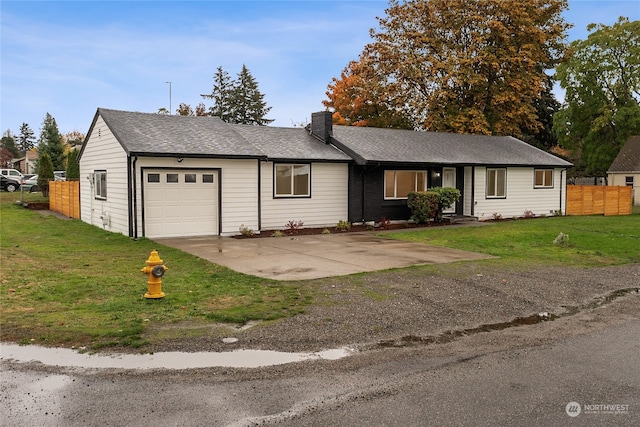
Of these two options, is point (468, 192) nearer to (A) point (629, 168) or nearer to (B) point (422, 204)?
(B) point (422, 204)

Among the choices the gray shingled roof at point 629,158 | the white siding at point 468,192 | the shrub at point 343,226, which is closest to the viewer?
the shrub at point 343,226

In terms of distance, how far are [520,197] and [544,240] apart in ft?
30.9

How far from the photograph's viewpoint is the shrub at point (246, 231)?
17047 mm

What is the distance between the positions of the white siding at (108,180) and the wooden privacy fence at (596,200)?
71.5ft

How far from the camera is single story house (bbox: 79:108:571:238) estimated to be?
1594 centimetres

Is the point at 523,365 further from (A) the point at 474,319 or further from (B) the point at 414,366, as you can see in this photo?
(A) the point at 474,319

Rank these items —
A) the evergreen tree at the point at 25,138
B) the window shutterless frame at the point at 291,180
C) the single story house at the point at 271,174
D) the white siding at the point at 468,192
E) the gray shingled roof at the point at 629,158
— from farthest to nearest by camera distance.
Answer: the evergreen tree at the point at 25,138, the gray shingled roof at the point at 629,158, the white siding at the point at 468,192, the window shutterless frame at the point at 291,180, the single story house at the point at 271,174

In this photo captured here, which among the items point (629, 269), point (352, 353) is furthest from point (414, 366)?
point (629, 269)

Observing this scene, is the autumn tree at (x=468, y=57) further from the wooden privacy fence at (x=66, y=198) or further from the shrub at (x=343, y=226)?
the wooden privacy fence at (x=66, y=198)

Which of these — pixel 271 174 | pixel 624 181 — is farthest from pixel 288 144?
pixel 624 181

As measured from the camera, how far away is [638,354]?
5695 mm

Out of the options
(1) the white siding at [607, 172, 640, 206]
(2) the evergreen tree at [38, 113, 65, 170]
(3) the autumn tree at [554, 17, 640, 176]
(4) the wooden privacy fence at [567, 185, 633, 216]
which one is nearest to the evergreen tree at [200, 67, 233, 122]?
(2) the evergreen tree at [38, 113, 65, 170]

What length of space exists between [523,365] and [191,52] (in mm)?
19434

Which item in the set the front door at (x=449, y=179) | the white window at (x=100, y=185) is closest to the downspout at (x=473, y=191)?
the front door at (x=449, y=179)
